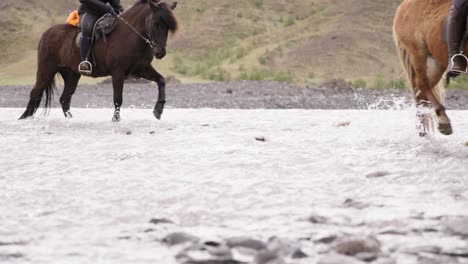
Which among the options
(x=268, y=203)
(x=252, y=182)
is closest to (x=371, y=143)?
(x=252, y=182)

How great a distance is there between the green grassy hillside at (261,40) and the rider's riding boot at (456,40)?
20.0 metres

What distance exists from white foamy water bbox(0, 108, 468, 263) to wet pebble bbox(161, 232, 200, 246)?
0.06 meters

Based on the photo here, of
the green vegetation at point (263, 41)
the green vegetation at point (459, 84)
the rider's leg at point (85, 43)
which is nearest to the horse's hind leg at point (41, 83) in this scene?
the rider's leg at point (85, 43)

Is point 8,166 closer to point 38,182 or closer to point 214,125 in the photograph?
point 38,182

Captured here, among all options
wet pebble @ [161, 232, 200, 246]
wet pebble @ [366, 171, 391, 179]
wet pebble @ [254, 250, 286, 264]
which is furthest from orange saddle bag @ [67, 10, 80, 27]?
wet pebble @ [254, 250, 286, 264]

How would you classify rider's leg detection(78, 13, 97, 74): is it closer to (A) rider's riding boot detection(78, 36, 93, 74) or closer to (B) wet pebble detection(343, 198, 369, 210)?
(A) rider's riding boot detection(78, 36, 93, 74)

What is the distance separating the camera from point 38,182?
4.71 m

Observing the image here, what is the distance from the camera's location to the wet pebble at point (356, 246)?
8.95 feet

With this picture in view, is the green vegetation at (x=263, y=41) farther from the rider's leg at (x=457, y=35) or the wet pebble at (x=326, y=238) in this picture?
the wet pebble at (x=326, y=238)

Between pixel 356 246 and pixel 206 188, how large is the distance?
168cm

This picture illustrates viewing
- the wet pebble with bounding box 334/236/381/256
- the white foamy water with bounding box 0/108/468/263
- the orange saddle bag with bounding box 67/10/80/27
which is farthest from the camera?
the orange saddle bag with bounding box 67/10/80/27

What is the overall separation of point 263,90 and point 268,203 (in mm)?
16995

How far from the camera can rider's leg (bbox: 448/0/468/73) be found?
→ 20.2 ft

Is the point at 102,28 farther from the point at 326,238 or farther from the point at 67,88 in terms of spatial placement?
the point at 326,238
